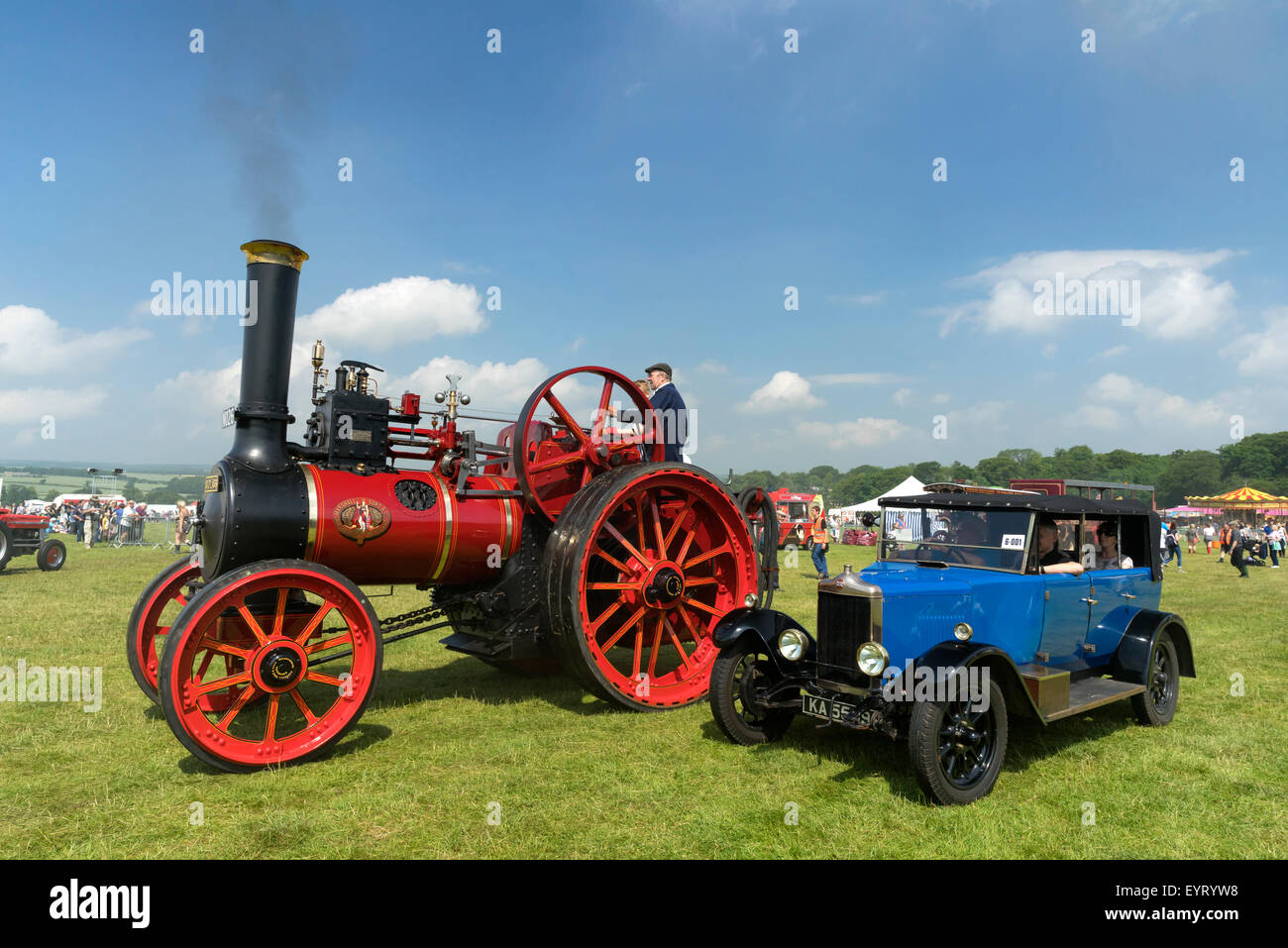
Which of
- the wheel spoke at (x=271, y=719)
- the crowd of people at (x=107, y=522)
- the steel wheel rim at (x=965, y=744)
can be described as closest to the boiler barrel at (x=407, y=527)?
the wheel spoke at (x=271, y=719)

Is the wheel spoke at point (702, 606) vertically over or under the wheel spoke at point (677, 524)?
under

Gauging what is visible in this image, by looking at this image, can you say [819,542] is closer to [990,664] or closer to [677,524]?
[677,524]

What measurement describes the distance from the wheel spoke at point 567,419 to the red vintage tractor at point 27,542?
16.4 m

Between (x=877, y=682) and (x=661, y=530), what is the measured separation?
275 centimetres

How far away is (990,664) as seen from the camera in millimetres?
4625

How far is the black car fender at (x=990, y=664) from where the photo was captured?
433 cm

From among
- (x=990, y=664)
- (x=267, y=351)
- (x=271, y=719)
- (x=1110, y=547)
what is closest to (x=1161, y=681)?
(x=1110, y=547)

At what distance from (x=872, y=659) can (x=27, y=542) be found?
20.0m

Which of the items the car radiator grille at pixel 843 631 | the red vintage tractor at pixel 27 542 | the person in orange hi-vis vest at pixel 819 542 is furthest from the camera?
the person in orange hi-vis vest at pixel 819 542

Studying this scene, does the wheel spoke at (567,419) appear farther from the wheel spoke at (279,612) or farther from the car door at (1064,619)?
the car door at (1064,619)

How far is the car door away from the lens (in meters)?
5.36
